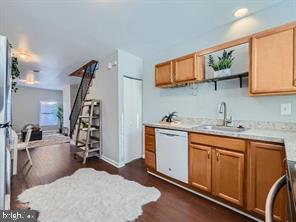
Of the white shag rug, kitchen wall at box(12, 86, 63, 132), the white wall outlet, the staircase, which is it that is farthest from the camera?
kitchen wall at box(12, 86, 63, 132)

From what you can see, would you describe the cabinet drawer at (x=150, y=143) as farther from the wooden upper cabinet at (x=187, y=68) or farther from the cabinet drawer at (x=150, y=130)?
the wooden upper cabinet at (x=187, y=68)

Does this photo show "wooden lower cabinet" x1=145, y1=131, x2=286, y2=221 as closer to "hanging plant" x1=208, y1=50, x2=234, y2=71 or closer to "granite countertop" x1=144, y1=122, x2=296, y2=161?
"granite countertop" x1=144, y1=122, x2=296, y2=161

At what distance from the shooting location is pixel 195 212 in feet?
6.36

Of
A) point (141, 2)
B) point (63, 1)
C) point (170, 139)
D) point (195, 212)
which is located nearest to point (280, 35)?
point (141, 2)

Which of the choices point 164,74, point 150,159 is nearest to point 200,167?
point 150,159

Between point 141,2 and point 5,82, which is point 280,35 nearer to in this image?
point 141,2

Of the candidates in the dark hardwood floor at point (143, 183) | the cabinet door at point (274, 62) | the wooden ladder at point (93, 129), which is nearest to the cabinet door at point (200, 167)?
the dark hardwood floor at point (143, 183)

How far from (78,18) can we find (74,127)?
12.1 ft

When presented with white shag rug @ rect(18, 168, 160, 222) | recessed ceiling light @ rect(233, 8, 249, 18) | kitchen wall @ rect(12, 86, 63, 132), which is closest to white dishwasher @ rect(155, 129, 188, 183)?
white shag rug @ rect(18, 168, 160, 222)

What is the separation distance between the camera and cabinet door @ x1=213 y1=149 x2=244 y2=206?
1813 millimetres

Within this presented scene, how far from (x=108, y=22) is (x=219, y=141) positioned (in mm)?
2286

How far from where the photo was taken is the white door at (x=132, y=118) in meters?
3.68

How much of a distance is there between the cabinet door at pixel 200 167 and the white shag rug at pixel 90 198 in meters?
0.58

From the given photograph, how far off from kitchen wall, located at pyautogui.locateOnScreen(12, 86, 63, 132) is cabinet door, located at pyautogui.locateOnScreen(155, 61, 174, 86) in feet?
27.8
